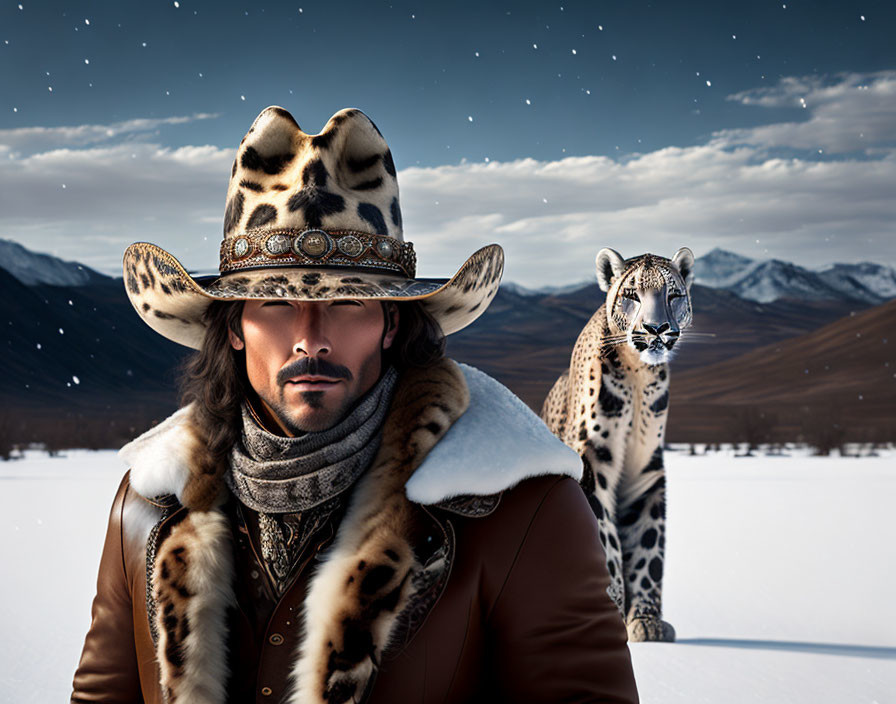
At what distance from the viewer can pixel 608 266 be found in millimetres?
4402

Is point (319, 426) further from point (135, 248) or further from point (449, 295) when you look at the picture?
point (135, 248)

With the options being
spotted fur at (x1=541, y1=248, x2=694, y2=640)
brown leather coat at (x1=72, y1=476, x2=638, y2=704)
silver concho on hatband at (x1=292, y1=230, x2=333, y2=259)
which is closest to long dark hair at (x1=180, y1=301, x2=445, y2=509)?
silver concho on hatband at (x1=292, y1=230, x2=333, y2=259)

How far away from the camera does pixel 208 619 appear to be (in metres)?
1.74

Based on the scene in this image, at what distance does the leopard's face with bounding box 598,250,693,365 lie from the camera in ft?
13.6

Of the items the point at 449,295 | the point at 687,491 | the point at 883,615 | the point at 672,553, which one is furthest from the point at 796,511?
the point at 449,295

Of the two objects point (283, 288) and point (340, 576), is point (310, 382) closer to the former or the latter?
point (283, 288)

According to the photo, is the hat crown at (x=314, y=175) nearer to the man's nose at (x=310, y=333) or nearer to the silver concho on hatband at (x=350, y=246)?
the silver concho on hatband at (x=350, y=246)

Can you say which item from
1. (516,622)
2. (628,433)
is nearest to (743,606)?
(628,433)

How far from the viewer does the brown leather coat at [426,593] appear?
161cm

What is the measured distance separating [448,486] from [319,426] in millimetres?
306

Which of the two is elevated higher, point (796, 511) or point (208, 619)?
point (208, 619)

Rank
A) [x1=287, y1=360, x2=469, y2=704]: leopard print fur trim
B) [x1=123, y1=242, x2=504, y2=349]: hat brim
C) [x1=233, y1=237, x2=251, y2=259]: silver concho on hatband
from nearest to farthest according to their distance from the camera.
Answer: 1. [x1=287, y1=360, x2=469, y2=704]: leopard print fur trim
2. [x1=123, y1=242, x2=504, y2=349]: hat brim
3. [x1=233, y1=237, x2=251, y2=259]: silver concho on hatband

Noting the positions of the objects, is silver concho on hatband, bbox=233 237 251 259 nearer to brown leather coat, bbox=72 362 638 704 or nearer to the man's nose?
the man's nose

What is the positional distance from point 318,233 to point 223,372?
52 centimetres
